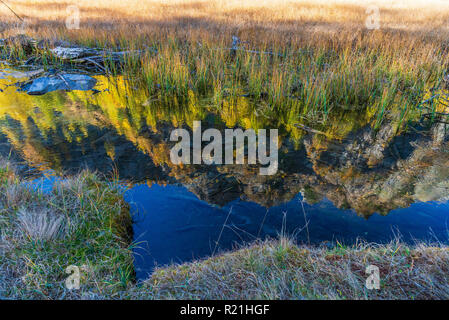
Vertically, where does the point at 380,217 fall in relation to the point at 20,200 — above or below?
below

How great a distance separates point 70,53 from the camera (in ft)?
27.5

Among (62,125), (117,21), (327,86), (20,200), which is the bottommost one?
(20,200)

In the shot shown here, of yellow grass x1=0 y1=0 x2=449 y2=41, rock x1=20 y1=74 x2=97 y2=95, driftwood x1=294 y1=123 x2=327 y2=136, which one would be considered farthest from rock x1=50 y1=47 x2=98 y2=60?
driftwood x1=294 y1=123 x2=327 y2=136

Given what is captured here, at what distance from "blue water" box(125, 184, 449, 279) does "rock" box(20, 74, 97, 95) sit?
5470 mm

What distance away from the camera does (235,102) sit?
21.7ft

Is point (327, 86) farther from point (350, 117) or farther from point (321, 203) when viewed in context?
point (321, 203)

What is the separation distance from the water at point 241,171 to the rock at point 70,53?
7.68ft

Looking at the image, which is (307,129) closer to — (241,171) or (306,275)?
(241,171)

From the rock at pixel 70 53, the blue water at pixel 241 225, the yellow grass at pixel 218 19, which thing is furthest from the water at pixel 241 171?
the yellow grass at pixel 218 19

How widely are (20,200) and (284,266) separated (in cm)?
281

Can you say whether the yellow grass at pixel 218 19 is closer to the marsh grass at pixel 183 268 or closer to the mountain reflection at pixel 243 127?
the mountain reflection at pixel 243 127

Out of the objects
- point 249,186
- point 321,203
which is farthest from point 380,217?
point 249,186

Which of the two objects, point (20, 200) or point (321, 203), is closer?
point (20, 200)

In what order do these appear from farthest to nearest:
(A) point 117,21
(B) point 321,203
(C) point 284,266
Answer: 1. (A) point 117,21
2. (B) point 321,203
3. (C) point 284,266
